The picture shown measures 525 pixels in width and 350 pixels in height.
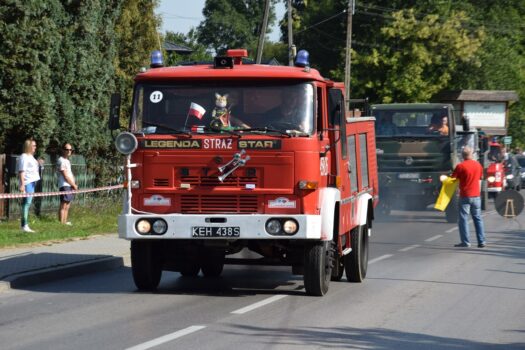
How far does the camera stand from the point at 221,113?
1241 centimetres

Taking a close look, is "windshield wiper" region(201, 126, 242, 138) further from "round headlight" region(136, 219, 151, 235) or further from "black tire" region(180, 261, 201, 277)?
"black tire" region(180, 261, 201, 277)

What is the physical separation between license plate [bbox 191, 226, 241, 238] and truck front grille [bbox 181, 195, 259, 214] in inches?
8.5

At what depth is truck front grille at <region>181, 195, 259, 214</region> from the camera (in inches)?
481

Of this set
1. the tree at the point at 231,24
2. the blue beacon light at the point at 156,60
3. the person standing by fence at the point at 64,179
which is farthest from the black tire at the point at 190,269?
the tree at the point at 231,24

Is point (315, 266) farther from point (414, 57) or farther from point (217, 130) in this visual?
point (414, 57)

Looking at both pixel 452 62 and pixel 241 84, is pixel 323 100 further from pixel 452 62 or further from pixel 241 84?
pixel 452 62

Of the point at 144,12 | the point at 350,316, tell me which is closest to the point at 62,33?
the point at 144,12

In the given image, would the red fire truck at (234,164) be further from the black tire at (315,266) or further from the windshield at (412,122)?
the windshield at (412,122)

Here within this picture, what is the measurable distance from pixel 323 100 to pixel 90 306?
11.4 ft

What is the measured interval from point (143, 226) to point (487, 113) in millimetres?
49327

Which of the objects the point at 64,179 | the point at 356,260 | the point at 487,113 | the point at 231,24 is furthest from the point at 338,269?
the point at 231,24

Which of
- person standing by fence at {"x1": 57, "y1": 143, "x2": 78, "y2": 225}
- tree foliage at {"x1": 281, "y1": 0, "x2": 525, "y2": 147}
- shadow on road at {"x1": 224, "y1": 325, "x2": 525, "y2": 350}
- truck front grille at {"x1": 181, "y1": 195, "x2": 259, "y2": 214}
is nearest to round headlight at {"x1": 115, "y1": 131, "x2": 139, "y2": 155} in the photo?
truck front grille at {"x1": 181, "y1": 195, "x2": 259, "y2": 214}

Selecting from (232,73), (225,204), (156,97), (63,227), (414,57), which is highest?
(414,57)

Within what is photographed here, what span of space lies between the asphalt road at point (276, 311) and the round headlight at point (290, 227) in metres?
0.77
